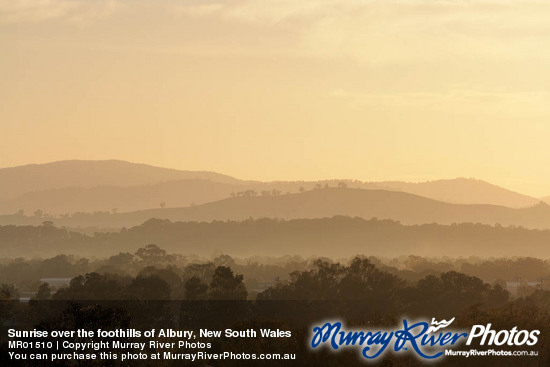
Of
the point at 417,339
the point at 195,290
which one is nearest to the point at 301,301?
the point at 195,290

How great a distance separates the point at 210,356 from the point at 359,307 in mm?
46773

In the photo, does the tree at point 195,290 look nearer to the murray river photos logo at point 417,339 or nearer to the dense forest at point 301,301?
the dense forest at point 301,301

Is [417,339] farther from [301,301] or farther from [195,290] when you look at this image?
[195,290]

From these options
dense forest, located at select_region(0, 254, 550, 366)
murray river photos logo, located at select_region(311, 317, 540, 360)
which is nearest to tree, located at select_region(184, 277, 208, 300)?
dense forest, located at select_region(0, 254, 550, 366)

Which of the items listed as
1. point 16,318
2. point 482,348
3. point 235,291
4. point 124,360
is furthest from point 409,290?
point 124,360

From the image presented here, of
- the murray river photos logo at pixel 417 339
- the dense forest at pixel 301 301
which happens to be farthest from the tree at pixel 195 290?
the murray river photos logo at pixel 417 339

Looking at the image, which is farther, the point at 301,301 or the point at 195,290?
the point at 195,290

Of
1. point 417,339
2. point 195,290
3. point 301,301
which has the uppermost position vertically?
point 195,290

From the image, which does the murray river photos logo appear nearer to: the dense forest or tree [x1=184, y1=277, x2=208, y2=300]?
the dense forest

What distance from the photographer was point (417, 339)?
80.1 m

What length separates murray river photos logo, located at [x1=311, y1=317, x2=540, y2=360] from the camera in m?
78.4

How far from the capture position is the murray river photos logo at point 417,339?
78.4 m

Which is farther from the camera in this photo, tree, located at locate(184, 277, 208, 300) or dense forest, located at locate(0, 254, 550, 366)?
tree, located at locate(184, 277, 208, 300)

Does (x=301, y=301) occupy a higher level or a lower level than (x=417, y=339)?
higher
